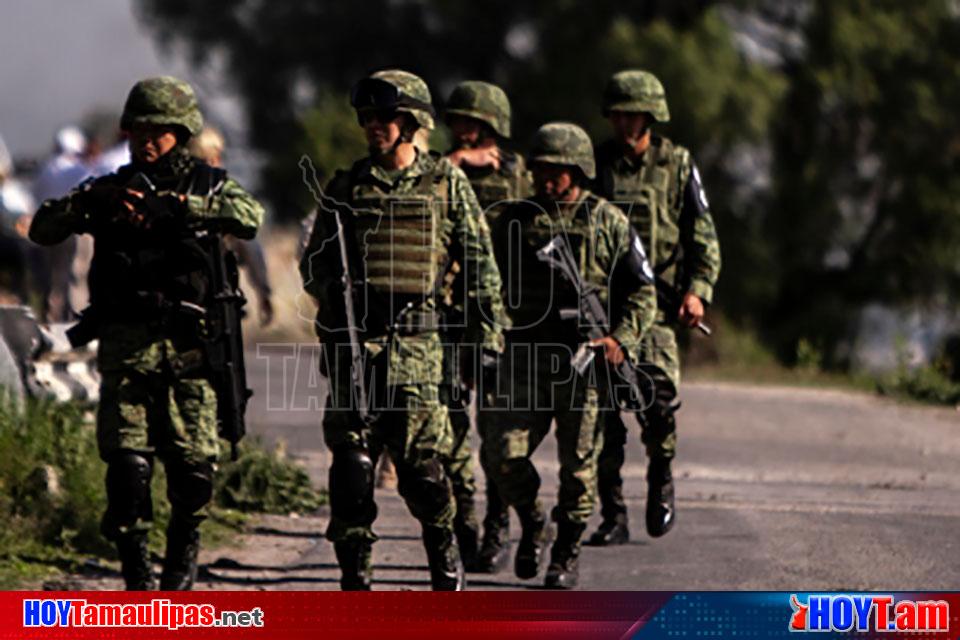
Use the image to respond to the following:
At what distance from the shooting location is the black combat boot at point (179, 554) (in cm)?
909

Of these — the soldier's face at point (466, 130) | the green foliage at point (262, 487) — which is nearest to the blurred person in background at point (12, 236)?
the green foliage at point (262, 487)

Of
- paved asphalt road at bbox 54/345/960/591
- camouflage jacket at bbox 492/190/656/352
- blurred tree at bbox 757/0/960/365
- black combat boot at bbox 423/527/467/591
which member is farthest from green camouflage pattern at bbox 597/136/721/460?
blurred tree at bbox 757/0/960/365

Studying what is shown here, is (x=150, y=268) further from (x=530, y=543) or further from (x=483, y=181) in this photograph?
(x=483, y=181)

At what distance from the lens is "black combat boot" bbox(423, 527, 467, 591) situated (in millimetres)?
8992

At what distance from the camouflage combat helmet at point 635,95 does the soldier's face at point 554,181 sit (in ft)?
3.70

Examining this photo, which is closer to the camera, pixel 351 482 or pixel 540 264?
pixel 351 482

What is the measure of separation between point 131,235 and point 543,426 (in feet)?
6.47

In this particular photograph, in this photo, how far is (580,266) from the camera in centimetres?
981

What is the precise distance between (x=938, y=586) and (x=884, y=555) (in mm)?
840

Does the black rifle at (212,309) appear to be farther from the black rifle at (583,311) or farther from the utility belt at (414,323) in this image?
the black rifle at (583,311)

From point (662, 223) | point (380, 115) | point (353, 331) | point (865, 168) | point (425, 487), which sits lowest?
point (425, 487)

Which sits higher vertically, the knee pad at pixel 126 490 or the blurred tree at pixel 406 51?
the blurred tree at pixel 406 51

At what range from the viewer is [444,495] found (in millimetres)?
8891

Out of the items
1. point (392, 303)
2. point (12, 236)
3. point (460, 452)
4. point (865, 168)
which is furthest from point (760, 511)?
point (865, 168)
